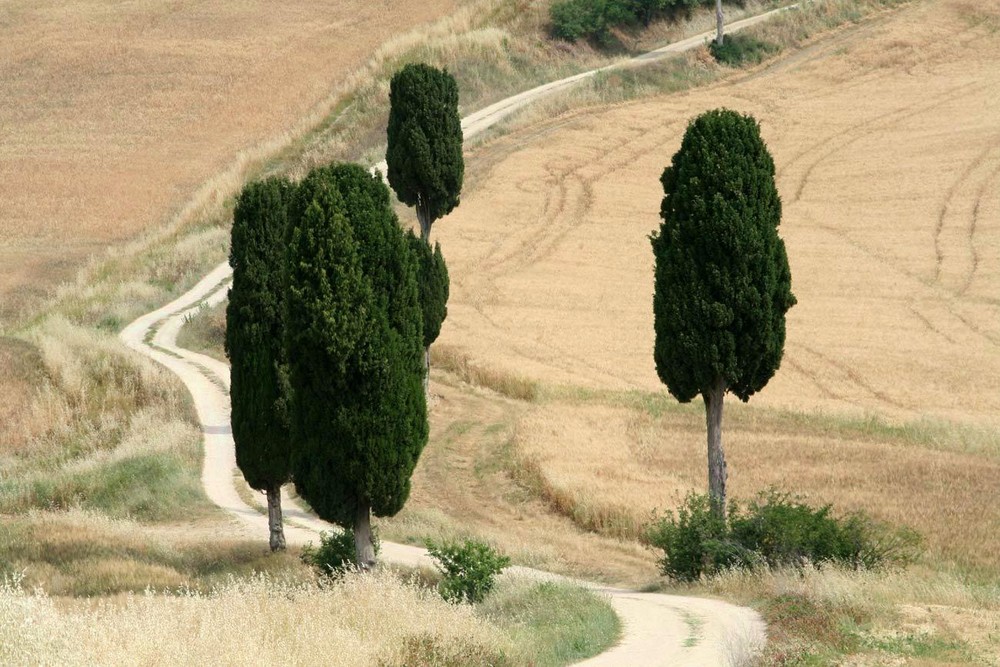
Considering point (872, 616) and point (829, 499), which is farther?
point (829, 499)

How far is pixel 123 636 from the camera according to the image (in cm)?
1511

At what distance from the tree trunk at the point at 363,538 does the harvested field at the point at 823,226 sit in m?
19.9

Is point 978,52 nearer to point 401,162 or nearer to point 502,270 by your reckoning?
point 502,270

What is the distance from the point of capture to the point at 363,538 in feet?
89.1

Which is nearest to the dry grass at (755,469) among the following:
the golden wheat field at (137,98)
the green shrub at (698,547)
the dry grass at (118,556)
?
the green shrub at (698,547)

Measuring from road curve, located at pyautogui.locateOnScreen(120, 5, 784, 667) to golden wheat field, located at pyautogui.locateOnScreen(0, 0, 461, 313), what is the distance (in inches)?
364

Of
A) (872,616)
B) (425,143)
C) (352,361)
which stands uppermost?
(425,143)

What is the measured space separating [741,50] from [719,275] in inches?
2333

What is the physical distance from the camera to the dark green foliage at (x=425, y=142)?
48.7 m

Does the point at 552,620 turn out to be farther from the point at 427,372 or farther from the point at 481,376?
the point at 481,376

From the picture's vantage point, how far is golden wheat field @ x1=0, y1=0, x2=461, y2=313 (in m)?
71.9

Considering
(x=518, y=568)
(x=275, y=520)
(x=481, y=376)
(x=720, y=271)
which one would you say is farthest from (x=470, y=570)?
(x=481, y=376)

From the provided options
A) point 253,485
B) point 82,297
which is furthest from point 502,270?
point 253,485

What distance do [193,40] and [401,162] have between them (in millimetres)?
52943
